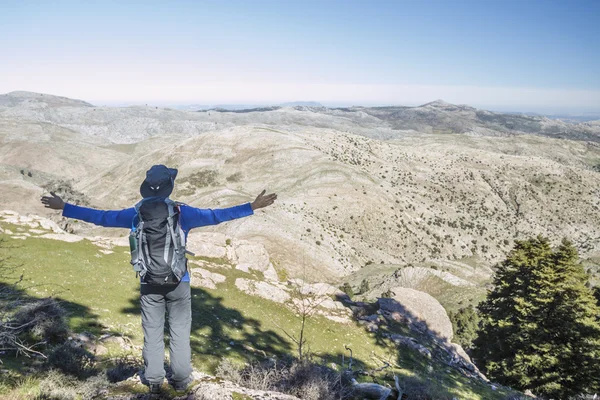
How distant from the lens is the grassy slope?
46.2 ft

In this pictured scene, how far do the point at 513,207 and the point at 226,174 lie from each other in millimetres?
105654

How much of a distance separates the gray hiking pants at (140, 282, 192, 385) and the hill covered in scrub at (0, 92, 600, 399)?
3.44 meters

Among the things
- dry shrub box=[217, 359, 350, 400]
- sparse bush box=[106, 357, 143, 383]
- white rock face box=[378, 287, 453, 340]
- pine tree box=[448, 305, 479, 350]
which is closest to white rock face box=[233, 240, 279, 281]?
white rock face box=[378, 287, 453, 340]

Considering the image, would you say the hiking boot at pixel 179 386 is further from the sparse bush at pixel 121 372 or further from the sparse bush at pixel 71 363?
the sparse bush at pixel 71 363

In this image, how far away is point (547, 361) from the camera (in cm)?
2336

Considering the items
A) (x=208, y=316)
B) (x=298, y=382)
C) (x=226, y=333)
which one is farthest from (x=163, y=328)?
(x=208, y=316)

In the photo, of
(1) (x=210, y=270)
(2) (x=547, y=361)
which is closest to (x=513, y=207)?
(2) (x=547, y=361)

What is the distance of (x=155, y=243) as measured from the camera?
5828 millimetres

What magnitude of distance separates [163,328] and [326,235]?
6311 cm

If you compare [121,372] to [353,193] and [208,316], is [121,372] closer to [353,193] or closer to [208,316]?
[208,316]

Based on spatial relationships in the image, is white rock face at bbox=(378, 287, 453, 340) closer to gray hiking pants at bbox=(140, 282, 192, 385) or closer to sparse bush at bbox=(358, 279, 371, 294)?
sparse bush at bbox=(358, 279, 371, 294)

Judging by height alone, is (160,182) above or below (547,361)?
above

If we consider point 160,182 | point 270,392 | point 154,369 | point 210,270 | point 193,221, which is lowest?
point 210,270

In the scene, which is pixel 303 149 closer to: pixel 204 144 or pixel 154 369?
pixel 204 144
